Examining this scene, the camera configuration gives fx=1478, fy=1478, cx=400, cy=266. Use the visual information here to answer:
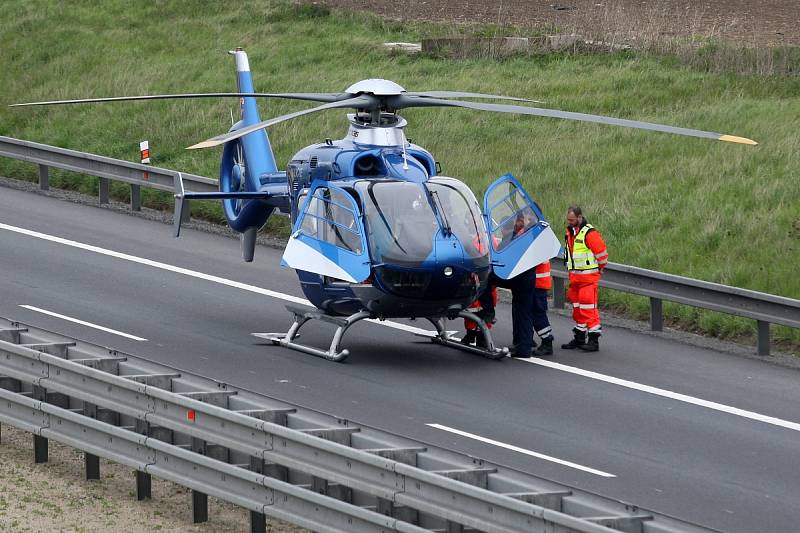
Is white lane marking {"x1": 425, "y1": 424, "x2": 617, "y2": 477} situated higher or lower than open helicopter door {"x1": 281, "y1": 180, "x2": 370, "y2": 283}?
lower

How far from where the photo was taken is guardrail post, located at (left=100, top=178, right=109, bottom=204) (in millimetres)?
24625

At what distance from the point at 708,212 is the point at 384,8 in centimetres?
1641

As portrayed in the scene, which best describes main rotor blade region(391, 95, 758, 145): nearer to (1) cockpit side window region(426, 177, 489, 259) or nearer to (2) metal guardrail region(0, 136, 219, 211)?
(1) cockpit side window region(426, 177, 489, 259)

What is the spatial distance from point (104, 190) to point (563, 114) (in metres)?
12.5

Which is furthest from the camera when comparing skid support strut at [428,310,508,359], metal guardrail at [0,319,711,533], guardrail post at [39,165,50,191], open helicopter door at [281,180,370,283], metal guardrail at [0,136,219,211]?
guardrail post at [39,165,50,191]

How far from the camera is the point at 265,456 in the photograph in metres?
10.2

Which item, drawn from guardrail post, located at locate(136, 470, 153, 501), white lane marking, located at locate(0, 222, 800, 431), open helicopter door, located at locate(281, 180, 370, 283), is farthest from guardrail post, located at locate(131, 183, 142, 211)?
guardrail post, located at locate(136, 470, 153, 501)

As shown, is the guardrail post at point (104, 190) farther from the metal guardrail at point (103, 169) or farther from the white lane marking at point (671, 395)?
the white lane marking at point (671, 395)

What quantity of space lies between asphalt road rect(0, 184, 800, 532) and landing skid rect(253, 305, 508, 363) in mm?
120

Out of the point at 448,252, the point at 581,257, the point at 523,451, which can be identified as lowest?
the point at 523,451

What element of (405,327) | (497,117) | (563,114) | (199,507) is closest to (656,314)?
(405,327)

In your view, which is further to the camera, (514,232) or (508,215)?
(508,215)

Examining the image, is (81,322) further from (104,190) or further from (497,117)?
(497,117)

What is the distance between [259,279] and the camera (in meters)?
20.0
